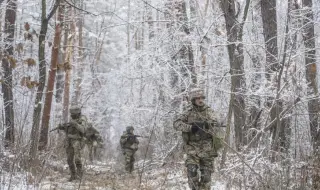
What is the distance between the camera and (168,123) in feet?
46.6

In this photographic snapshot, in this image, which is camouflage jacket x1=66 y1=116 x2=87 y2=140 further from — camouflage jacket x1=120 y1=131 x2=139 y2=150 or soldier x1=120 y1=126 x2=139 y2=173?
camouflage jacket x1=120 y1=131 x2=139 y2=150

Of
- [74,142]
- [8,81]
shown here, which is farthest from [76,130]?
[8,81]

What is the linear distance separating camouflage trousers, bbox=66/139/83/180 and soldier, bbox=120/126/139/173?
3.35 metres

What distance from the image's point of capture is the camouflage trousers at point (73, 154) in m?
10.0

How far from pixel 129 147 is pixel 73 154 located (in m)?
3.83

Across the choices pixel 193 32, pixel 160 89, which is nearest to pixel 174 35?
pixel 193 32

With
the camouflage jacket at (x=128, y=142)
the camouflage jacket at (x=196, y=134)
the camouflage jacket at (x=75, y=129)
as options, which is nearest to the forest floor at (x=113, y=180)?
the camouflage jacket at (x=196, y=134)

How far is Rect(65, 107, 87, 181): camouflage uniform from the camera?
10008 millimetres

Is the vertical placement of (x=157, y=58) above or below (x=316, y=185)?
above

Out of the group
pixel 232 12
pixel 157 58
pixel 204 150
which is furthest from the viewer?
pixel 157 58

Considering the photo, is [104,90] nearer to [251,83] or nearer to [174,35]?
[174,35]

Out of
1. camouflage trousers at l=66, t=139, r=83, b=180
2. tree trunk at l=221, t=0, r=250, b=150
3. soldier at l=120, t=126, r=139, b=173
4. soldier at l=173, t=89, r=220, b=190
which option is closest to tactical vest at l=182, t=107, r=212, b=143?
soldier at l=173, t=89, r=220, b=190

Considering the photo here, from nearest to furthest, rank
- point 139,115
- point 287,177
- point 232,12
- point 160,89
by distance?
point 287,177 → point 232,12 → point 160,89 → point 139,115

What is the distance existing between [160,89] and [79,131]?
14.1ft
